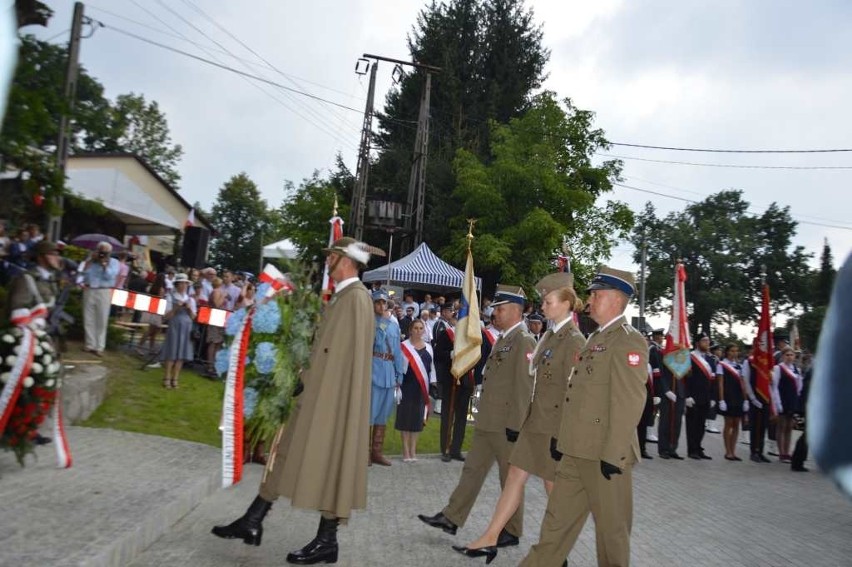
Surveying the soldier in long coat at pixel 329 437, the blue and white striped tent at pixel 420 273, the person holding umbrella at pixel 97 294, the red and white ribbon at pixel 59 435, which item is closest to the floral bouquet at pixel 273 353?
the soldier in long coat at pixel 329 437

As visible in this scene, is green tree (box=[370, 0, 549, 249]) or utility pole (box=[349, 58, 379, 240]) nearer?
utility pole (box=[349, 58, 379, 240])

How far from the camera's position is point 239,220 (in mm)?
77812

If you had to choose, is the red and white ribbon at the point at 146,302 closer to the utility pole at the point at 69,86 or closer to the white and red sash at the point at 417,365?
the utility pole at the point at 69,86

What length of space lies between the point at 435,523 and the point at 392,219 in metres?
27.9

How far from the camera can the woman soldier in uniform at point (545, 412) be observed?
250 inches

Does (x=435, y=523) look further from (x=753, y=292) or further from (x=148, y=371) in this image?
(x=753, y=292)

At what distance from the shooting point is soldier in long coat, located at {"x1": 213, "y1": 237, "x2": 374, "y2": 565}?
5.73 metres

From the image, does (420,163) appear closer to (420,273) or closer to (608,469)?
(420,273)

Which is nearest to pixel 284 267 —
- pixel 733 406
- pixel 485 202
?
pixel 733 406

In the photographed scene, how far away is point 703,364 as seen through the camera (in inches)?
629

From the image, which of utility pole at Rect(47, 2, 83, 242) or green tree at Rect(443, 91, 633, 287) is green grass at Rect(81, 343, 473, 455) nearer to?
utility pole at Rect(47, 2, 83, 242)

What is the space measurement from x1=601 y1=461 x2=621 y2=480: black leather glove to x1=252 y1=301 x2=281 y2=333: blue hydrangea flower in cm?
270

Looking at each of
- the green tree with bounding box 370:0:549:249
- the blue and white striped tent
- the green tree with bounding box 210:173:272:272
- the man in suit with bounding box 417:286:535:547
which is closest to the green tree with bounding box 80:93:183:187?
the green tree with bounding box 210:173:272:272

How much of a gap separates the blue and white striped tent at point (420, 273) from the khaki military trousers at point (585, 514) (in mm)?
19880
